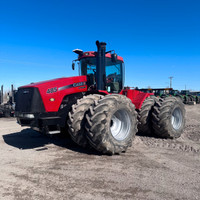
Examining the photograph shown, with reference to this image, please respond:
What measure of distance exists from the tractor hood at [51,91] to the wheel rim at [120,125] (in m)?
1.34

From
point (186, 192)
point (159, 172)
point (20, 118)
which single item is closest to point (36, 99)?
point (20, 118)

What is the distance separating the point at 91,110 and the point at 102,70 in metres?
1.78

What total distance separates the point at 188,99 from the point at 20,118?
27507 millimetres

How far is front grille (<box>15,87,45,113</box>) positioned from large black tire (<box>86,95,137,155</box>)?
1342 millimetres

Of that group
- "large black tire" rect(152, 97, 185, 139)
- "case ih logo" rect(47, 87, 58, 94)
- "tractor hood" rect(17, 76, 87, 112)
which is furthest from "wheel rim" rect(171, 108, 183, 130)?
"case ih logo" rect(47, 87, 58, 94)

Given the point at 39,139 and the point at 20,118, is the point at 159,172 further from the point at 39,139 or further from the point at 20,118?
the point at 39,139

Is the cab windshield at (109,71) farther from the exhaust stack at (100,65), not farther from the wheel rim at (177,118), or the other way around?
the wheel rim at (177,118)

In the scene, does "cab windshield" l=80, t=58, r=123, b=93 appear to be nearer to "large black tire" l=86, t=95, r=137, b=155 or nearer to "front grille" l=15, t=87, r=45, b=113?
"large black tire" l=86, t=95, r=137, b=155

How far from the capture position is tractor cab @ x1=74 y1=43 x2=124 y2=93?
5801mm

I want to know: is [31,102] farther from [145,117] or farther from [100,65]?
[145,117]

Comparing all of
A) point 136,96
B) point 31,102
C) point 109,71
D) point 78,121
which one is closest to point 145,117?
point 136,96

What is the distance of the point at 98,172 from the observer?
3.79 m

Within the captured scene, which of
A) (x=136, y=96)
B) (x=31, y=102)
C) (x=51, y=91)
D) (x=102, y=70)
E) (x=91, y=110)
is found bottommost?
(x=91, y=110)

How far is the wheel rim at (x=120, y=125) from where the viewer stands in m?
5.34
